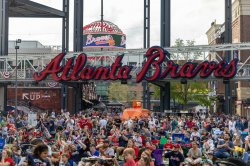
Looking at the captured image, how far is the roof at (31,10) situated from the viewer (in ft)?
220

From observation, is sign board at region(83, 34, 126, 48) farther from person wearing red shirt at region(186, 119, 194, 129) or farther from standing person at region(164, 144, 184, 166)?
standing person at region(164, 144, 184, 166)

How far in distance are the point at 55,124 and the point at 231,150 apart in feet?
55.3

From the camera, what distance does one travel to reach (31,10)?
71375mm

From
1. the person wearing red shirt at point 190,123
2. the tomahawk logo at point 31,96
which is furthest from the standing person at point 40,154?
the tomahawk logo at point 31,96

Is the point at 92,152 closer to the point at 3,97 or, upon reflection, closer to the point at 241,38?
the point at 3,97

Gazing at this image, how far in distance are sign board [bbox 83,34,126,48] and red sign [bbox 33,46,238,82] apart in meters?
53.8

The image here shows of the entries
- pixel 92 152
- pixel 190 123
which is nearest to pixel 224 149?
pixel 92 152

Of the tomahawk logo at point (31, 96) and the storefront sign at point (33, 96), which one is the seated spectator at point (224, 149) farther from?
the tomahawk logo at point (31, 96)

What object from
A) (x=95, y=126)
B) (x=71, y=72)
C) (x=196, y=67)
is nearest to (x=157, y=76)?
(x=196, y=67)

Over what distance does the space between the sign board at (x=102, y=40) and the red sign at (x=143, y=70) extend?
53849 mm

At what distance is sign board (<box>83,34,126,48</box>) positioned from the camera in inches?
4353

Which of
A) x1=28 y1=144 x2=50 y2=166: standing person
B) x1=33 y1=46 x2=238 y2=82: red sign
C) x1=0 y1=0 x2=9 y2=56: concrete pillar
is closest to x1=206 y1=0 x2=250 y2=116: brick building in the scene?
x1=33 y1=46 x2=238 y2=82: red sign

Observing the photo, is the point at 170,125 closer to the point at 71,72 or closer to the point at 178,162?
the point at 178,162

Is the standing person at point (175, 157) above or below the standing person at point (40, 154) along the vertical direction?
below
